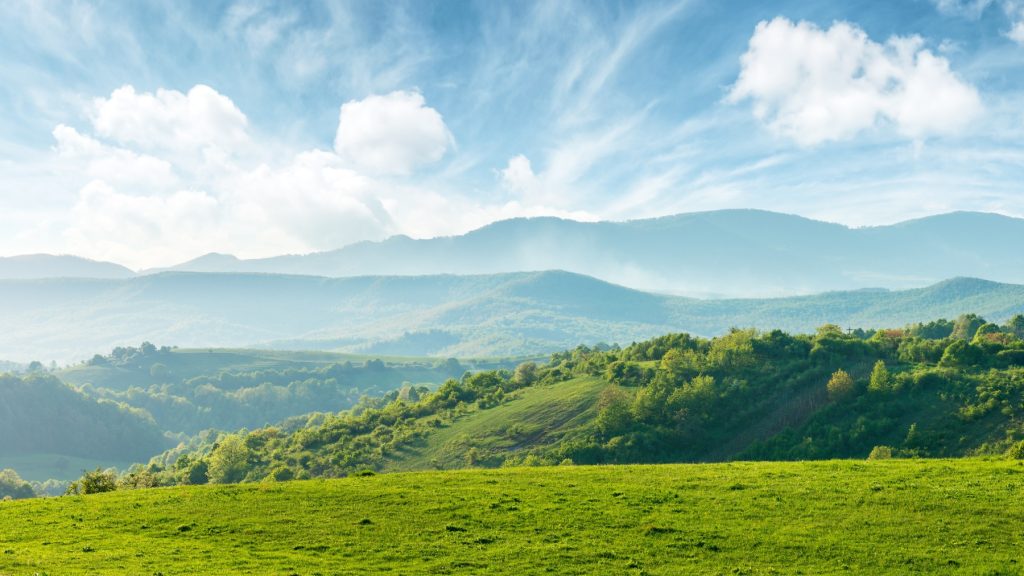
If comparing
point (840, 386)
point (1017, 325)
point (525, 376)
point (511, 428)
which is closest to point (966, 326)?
point (1017, 325)

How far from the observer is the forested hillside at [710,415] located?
7312 centimetres

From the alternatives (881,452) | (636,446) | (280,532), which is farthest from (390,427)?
(280,532)

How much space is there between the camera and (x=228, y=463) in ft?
321

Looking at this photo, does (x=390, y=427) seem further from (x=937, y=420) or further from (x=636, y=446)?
(x=937, y=420)

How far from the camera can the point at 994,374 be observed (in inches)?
3061

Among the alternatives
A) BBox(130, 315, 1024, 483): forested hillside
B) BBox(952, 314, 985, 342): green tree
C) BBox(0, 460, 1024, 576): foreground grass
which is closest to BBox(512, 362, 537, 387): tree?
BBox(130, 315, 1024, 483): forested hillside

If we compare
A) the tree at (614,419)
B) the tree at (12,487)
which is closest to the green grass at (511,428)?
the tree at (614,419)

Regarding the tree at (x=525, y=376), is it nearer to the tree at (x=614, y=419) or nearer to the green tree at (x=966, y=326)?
the tree at (x=614, y=419)

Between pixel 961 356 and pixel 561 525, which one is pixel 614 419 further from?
pixel 561 525

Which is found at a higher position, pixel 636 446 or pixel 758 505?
pixel 758 505

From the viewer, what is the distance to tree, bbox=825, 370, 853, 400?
8425cm

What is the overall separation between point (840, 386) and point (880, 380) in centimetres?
485

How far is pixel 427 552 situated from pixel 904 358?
9365cm

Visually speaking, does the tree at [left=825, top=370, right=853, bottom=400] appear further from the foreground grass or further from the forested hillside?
the foreground grass
